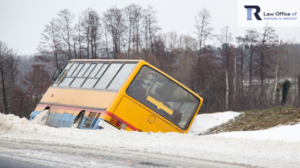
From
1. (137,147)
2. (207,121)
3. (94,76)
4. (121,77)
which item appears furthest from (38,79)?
(137,147)

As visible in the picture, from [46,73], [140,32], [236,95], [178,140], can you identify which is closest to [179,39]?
[140,32]

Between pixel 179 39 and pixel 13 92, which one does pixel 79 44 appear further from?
pixel 179 39

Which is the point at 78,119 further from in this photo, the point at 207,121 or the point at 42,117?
the point at 207,121

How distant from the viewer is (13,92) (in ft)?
144

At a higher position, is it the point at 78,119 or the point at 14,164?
the point at 14,164

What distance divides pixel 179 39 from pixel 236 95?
24056 mm

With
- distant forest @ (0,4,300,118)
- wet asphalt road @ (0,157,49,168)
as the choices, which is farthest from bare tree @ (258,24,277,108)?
wet asphalt road @ (0,157,49,168)

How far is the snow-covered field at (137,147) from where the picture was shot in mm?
5391

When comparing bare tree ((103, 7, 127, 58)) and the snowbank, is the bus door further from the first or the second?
bare tree ((103, 7, 127, 58))

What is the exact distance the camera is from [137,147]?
6.61 m

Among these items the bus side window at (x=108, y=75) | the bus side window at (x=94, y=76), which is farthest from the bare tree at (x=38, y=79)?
the bus side window at (x=108, y=75)

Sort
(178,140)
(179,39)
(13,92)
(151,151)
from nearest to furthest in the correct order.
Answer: (151,151), (178,140), (13,92), (179,39)

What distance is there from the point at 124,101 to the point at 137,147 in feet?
11.1

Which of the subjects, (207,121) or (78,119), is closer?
(78,119)
